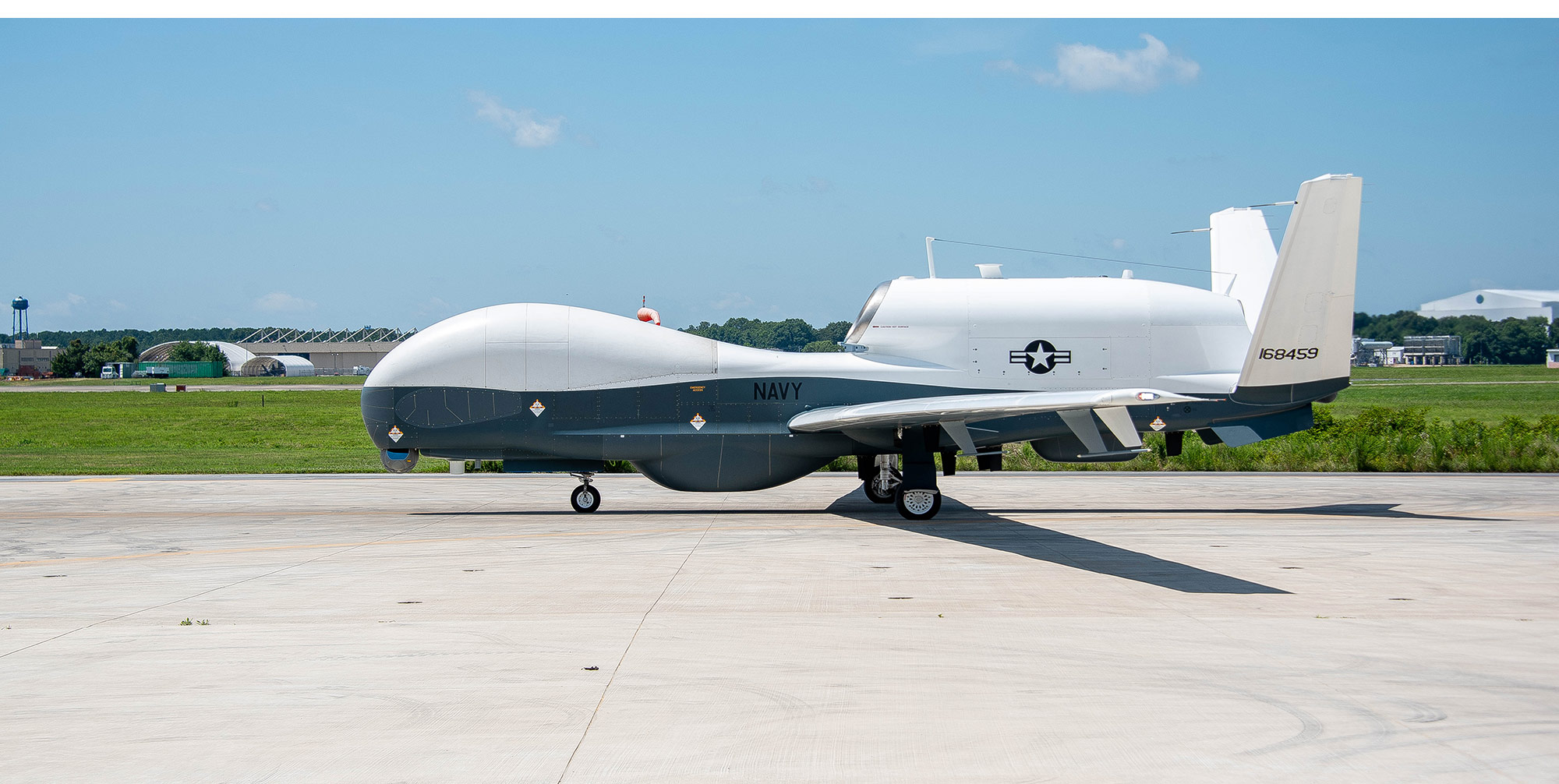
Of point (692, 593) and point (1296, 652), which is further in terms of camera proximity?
point (692, 593)

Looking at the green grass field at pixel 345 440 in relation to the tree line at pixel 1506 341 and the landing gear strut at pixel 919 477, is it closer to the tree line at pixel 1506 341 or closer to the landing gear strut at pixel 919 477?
the landing gear strut at pixel 919 477

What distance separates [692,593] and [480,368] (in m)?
8.14

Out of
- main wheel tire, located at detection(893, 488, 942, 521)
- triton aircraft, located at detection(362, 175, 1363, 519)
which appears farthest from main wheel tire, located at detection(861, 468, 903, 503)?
main wheel tire, located at detection(893, 488, 942, 521)

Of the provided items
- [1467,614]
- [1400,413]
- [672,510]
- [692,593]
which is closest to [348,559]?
[692,593]

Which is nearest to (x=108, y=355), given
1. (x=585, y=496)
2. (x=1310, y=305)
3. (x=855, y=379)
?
(x=585, y=496)

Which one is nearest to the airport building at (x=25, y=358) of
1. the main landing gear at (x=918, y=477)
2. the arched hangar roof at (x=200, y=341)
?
the arched hangar roof at (x=200, y=341)

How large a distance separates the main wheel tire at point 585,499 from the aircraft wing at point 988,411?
148 inches

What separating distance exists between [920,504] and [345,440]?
29.1 m

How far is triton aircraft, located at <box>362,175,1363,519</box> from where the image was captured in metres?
16.8

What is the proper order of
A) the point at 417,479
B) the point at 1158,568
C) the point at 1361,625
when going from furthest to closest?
1. the point at 417,479
2. the point at 1158,568
3. the point at 1361,625

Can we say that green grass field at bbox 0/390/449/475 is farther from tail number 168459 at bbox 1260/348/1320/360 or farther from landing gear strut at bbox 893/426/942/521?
tail number 168459 at bbox 1260/348/1320/360

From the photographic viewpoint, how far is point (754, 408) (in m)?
17.2

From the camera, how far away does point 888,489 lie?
728 inches

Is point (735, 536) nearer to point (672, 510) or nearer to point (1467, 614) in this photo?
point (672, 510)
